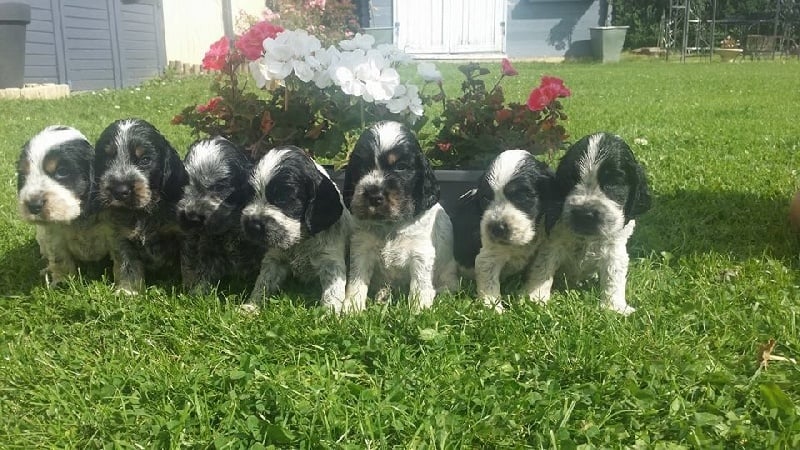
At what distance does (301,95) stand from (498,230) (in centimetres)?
204

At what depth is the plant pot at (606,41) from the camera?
2273 centimetres

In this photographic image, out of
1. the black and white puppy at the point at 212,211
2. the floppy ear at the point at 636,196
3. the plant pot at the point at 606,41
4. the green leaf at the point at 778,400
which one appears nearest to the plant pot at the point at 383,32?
the plant pot at the point at 606,41

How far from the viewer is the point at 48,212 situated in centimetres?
386

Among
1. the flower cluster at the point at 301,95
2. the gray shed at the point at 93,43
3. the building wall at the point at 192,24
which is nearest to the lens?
the flower cluster at the point at 301,95

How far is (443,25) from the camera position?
20.9 meters

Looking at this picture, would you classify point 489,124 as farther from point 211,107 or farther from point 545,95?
point 211,107

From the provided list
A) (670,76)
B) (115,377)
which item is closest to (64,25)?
(115,377)

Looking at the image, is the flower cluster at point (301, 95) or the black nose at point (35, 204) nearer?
the black nose at point (35, 204)

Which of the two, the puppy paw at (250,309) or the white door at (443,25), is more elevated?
the white door at (443,25)

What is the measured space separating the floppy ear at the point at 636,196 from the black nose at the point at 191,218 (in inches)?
97.8

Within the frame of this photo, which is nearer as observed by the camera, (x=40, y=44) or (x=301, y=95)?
(x=301, y=95)

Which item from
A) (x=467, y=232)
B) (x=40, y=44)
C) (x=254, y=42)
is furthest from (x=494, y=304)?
(x=40, y=44)

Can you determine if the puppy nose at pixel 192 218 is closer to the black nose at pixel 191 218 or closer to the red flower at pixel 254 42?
the black nose at pixel 191 218

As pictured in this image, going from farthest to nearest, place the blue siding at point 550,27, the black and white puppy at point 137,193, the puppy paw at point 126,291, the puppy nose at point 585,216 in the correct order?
the blue siding at point 550,27 < the puppy paw at point 126,291 < the black and white puppy at point 137,193 < the puppy nose at point 585,216
